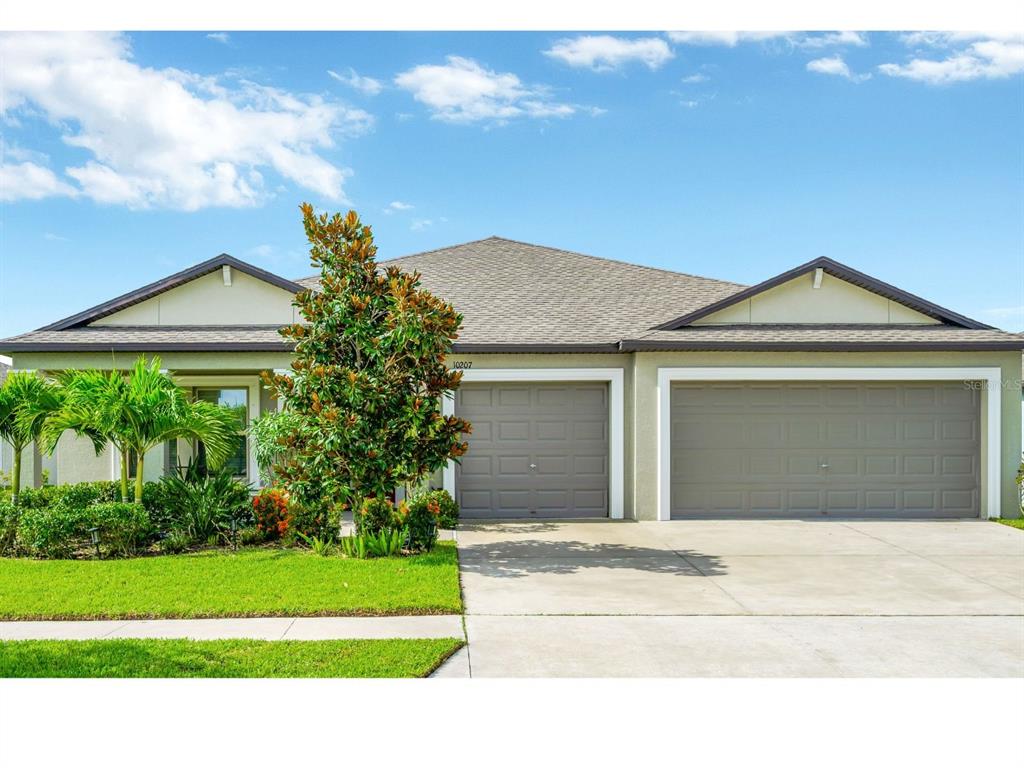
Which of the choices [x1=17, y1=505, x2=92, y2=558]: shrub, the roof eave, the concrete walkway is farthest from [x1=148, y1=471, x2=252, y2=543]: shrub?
the roof eave

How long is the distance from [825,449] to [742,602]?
22.2 feet

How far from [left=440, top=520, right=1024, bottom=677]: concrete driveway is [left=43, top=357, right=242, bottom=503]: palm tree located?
14.0 feet

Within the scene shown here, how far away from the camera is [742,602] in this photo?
7.36m

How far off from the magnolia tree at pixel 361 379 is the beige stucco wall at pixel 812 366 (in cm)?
430

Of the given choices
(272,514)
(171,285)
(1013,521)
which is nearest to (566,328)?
(272,514)

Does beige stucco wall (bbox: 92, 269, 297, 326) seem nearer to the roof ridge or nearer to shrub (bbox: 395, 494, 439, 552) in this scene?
the roof ridge

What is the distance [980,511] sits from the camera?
13203mm

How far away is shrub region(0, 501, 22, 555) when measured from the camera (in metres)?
10.1

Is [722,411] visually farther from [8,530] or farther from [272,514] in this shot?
[8,530]

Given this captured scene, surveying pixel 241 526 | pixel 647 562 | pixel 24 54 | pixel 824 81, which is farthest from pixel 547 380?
pixel 24 54

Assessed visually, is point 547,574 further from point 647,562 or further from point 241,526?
point 241,526

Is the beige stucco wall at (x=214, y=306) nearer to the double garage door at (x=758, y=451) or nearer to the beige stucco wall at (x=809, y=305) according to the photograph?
the double garage door at (x=758, y=451)

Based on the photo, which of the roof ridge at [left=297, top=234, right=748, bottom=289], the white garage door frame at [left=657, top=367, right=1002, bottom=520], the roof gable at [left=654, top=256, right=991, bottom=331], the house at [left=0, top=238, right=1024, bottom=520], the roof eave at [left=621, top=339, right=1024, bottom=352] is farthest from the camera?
the roof ridge at [left=297, top=234, right=748, bottom=289]

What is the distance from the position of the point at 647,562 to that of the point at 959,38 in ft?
21.0
